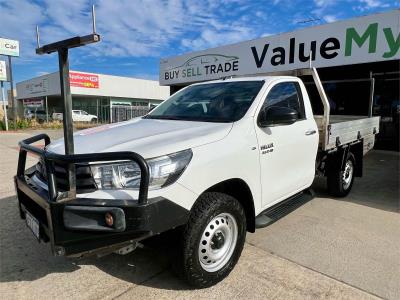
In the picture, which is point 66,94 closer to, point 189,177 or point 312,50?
point 189,177

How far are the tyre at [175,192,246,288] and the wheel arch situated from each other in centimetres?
12

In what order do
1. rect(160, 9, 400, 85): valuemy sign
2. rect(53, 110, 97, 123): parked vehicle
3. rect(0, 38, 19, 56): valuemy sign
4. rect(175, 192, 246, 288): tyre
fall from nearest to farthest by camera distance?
rect(175, 192, 246, 288): tyre
rect(160, 9, 400, 85): valuemy sign
rect(0, 38, 19, 56): valuemy sign
rect(53, 110, 97, 123): parked vehicle

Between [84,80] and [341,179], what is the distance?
117ft

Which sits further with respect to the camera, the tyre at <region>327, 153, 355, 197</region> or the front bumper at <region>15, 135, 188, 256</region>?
the tyre at <region>327, 153, 355, 197</region>

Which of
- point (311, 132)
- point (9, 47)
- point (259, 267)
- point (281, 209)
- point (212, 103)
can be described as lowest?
point (259, 267)

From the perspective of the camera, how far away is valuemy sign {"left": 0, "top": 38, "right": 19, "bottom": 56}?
2255cm

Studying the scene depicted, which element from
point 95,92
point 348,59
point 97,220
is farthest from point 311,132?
point 95,92

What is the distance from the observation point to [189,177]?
98.1 inches

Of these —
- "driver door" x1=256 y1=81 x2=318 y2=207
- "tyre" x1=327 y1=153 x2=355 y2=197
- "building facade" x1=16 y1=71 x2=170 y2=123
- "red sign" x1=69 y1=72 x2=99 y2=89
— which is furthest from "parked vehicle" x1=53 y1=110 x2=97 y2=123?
"driver door" x1=256 y1=81 x2=318 y2=207

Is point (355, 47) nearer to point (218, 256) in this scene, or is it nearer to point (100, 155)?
point (218, 256)

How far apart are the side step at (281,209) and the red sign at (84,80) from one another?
35247 millimetres

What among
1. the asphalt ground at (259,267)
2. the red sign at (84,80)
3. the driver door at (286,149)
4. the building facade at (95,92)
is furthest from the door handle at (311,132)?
the red sign at (84,80)

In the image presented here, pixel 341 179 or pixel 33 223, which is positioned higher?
pixel 33 223

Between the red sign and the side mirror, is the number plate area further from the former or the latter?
the red sign
